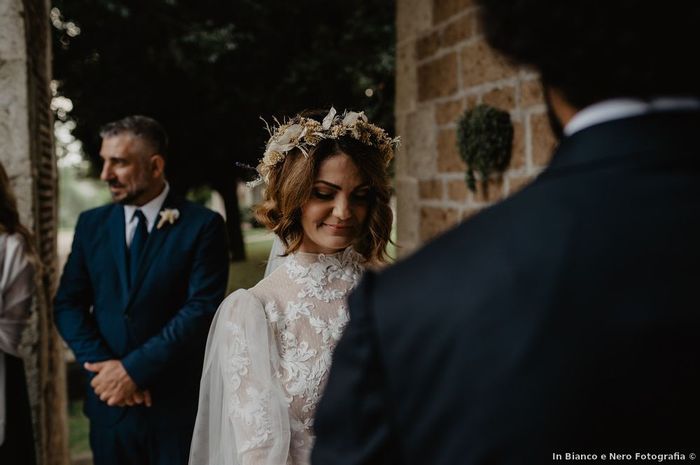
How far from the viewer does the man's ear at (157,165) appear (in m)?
3.00

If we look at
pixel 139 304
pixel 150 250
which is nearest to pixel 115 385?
pixel 139 304

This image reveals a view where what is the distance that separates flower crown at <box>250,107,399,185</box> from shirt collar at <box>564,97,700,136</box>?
1186mm

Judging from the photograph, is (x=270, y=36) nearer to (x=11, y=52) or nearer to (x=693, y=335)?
Result: (x=11, y=52)

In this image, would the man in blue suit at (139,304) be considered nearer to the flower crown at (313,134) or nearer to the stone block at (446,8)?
the flower crown at (313,134)

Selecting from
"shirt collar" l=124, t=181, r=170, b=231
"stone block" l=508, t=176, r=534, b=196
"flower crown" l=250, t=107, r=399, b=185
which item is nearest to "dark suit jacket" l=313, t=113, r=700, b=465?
"flower crown" l=250, t=107, r=399, b=185

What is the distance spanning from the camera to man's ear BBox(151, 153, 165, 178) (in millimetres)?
2996

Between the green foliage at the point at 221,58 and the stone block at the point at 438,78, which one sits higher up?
→ the green foliage at the point at 221,58

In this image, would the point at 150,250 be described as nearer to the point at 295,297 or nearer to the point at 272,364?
the point at 295,297

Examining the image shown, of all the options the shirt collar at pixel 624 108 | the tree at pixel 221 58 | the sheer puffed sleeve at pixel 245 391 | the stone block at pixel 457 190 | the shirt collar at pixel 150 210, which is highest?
the tree at pixel 221 58

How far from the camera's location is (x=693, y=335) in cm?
62

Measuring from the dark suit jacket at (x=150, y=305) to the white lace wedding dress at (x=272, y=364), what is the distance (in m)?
0.90

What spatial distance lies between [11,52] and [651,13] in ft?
9.85

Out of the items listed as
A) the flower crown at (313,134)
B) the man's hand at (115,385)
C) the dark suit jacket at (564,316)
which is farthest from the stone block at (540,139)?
the dark suit jacket at (564,316)

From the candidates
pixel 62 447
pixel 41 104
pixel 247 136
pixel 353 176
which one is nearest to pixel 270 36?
pixel 247 136
